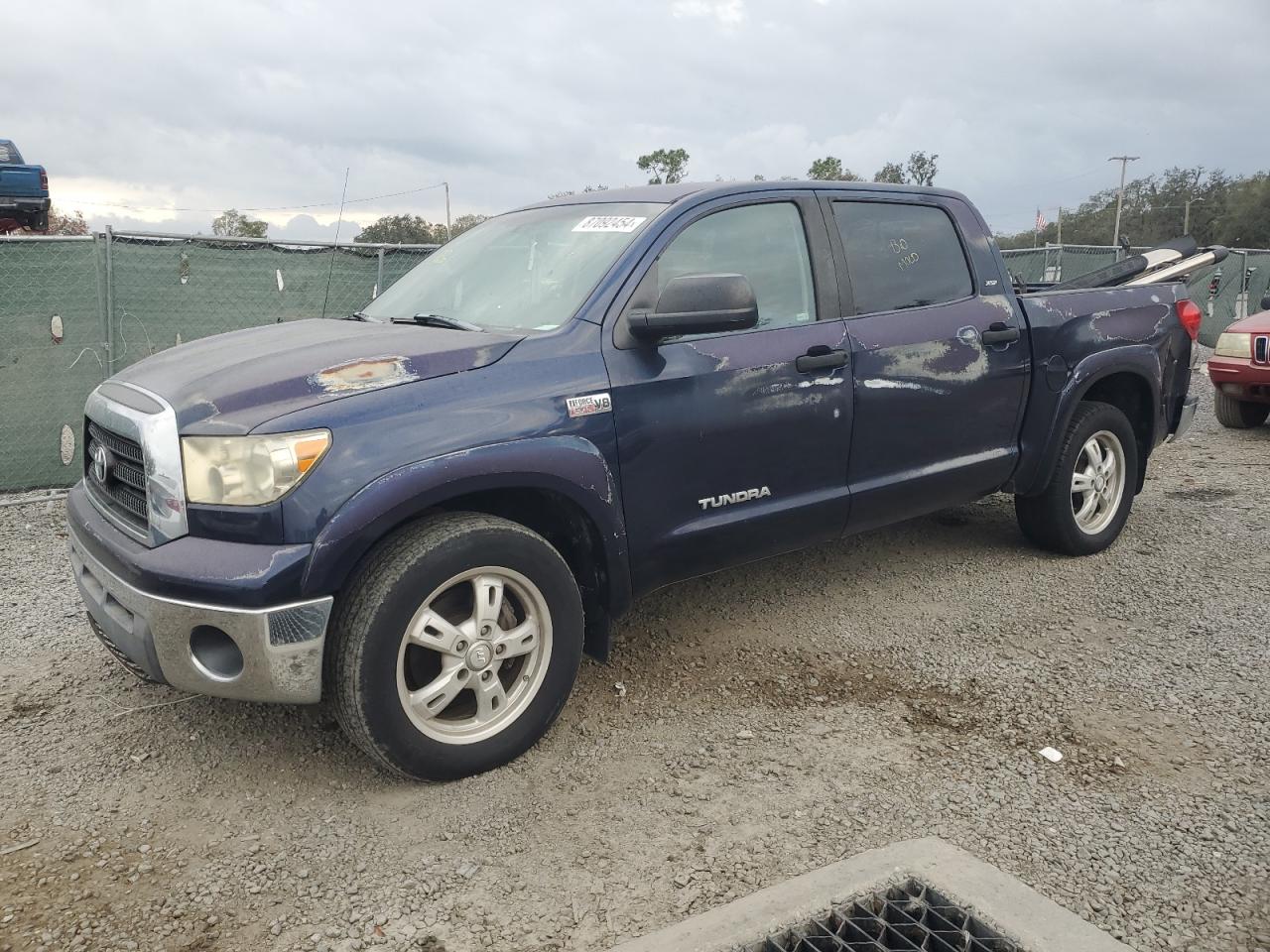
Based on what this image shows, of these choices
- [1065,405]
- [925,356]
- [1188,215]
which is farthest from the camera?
[1188,215]

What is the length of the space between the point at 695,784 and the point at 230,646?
1476mm

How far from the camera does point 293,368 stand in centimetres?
306

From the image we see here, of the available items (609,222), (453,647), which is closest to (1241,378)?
(609,222)

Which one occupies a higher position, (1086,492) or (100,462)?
(100,462)

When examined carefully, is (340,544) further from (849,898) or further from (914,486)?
(914,486)

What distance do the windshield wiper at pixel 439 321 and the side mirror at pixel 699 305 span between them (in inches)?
27.1

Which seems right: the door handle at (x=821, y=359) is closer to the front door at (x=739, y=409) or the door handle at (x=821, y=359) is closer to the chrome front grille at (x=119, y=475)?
the front door at (x=739, y=409)

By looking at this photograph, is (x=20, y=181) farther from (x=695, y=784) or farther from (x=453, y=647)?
(x=695, y=784)

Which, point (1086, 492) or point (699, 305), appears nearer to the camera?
point (699, 305)

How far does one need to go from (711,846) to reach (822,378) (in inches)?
74.3

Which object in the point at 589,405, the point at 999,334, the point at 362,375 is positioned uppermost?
the point at 999,334

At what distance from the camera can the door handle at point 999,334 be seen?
14.7 ft

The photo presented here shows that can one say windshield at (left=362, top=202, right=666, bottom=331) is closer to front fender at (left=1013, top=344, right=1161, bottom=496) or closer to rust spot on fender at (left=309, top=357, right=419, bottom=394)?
rust spot on fender at (left=309, top=357, right=419, bottom=394)

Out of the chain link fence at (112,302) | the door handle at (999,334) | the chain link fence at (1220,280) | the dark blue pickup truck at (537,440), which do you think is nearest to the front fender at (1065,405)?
the dark blue pickup truck at (537,440)
